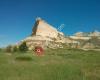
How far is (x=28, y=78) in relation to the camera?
1524 cm

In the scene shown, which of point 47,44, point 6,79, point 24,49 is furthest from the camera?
point 47,44

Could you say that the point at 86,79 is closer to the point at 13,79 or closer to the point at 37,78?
the point at 37,78

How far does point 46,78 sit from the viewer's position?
1533cm

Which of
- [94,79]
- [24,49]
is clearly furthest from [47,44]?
[94,79]

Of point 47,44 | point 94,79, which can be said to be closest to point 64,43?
point 47,44

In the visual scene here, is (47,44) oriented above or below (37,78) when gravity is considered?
above

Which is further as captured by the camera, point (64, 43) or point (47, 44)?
point (64, 43)

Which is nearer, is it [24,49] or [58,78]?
[58,78]

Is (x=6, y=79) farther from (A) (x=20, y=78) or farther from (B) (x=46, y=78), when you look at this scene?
(B) (x=46, y=78)

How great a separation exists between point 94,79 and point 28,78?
4210 millimetres

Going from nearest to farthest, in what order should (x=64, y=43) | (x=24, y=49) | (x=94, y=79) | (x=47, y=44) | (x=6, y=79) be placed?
(x=6, y=79) < (x=94, y=79) < (x=24, y=49) < (x=47, y=44) < (x=64, y=43)

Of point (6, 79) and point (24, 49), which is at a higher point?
point (24, 49)

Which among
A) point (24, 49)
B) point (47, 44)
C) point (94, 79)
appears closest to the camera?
point (94, 79)

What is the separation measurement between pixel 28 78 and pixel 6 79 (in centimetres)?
134
